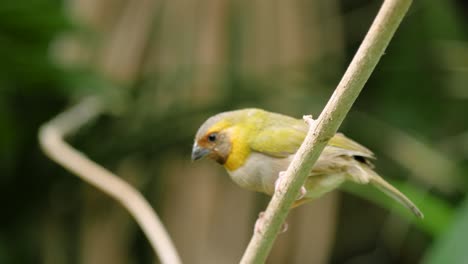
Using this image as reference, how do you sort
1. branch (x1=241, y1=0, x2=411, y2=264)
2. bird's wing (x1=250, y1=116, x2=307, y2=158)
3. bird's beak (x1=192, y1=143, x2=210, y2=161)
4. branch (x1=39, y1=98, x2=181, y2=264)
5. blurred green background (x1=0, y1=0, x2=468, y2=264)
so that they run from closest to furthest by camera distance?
branch (x1=241, y1=0, x2=411, y2=264)
branch (x1=39, y1=98, x2=181, y2=264)
bird's wing (x1=250, y1=116, x2=307, y2=158)
bird's beak (x1=192, y1=143, x2=210, y2=161)
blurred green background (x1=0, y1=0, x2=468, y2=264)

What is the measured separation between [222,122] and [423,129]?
2224 mm

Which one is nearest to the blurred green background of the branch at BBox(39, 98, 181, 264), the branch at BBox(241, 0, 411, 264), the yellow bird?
the branch at BBox(39, 98, 181, 264)

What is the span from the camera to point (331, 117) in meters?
1.05

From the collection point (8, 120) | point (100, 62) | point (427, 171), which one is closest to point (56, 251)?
point (8, 120)

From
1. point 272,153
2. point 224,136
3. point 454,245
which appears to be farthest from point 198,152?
point 454,245

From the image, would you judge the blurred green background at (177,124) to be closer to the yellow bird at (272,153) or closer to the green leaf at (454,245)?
the green leaf at (454,245)

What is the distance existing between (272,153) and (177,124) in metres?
1.57

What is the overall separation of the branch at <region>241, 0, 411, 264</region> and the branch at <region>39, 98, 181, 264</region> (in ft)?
1.34

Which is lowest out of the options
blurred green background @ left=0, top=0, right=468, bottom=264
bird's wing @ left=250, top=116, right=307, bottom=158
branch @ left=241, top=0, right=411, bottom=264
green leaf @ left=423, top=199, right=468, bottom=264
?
blurred green background @ left=0, top=0, right=468, bottom=264

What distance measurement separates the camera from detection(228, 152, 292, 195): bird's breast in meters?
1.75

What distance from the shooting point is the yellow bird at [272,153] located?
1686mm

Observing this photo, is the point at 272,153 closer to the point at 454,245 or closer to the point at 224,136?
the point at 224,136

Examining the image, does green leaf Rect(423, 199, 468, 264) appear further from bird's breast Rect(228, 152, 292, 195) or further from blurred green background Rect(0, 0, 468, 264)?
blurred green background Rect(0, 0, 468, 264)

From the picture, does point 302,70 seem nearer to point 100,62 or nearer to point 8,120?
point 100,62
